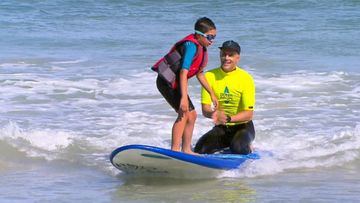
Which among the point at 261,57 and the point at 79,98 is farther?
the point at 261,57

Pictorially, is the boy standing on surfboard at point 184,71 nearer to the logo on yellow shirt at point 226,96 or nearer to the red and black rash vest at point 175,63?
the red and black rash vest at point 175,63

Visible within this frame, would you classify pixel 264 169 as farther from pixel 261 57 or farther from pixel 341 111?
pixel 261 57

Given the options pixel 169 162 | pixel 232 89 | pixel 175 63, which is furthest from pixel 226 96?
pixel 169 162

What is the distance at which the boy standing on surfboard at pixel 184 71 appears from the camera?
6.79 meters

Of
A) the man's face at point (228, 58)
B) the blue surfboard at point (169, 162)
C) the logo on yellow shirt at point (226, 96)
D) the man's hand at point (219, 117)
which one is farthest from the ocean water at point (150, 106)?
the man's face at point (228, 58)

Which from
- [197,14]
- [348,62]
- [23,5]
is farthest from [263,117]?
[23,5]

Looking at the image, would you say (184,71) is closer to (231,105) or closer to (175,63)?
(175,63)

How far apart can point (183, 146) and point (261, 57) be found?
852 cm

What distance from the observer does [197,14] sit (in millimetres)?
23922

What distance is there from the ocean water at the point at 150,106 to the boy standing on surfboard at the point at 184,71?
51cm

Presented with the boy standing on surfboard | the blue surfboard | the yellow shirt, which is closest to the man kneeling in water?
the yellow shirt

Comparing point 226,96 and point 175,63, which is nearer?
point 175,63

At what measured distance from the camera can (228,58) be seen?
7.23 meters

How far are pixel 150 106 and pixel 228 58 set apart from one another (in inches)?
146
